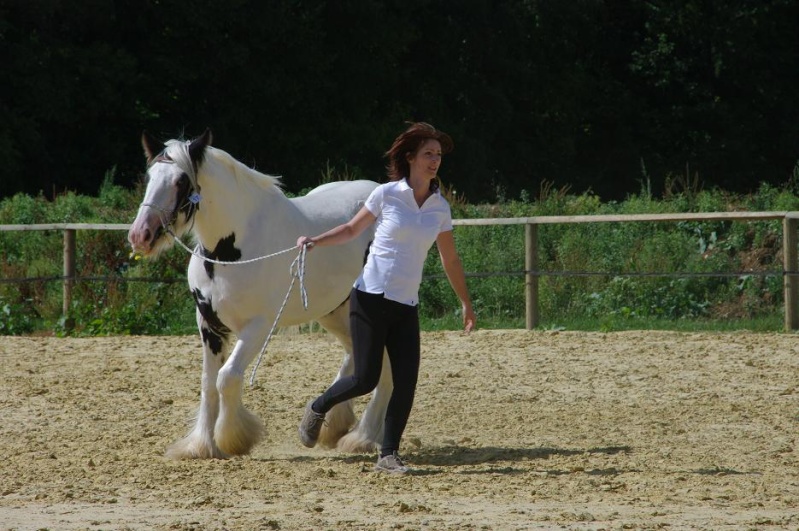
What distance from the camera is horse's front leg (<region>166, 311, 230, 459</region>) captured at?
655 cm

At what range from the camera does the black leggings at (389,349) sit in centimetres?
590

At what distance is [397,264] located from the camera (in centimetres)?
587

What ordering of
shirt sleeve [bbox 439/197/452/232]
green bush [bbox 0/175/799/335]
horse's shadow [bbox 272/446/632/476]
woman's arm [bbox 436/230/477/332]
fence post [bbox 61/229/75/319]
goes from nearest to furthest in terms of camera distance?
shirt sleeve [bbox 439/197/452/232] → woman's arm [bbox 436/230/477/332] → horse's shadow [bbox 272/446/632/476] → green bush [bbox 0/175/799/335] → fence post [bbox 61/229/75/319]

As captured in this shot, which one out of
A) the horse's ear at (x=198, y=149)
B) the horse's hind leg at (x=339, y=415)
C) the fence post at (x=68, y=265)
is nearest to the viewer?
the horse's ear at (x=198, y=149)

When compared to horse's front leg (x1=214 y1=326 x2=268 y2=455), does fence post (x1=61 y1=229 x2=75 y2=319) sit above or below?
above

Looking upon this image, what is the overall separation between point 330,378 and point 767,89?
79.6ft

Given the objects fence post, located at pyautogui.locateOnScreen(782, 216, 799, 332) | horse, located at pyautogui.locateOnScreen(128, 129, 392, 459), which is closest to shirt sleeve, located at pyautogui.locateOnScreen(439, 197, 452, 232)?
horse, located at pyautogui.locateOnScreen(128, 129, 392, 459)

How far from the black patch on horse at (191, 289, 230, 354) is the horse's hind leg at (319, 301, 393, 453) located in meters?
0.82

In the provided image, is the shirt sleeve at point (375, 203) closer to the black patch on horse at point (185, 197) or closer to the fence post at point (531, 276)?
the black patch on horse at point (185, 197)

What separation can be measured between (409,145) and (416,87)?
81.5 ft

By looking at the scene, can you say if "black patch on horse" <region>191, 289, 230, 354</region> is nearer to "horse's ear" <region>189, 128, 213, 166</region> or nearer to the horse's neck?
the horse's neck

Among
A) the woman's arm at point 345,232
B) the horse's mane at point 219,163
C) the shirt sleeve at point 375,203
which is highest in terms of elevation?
the horse's mane at point 219,163

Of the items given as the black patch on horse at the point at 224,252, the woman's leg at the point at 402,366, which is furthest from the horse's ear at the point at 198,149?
the woman's leg at the point at 402,366

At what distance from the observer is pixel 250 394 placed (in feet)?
28.9
